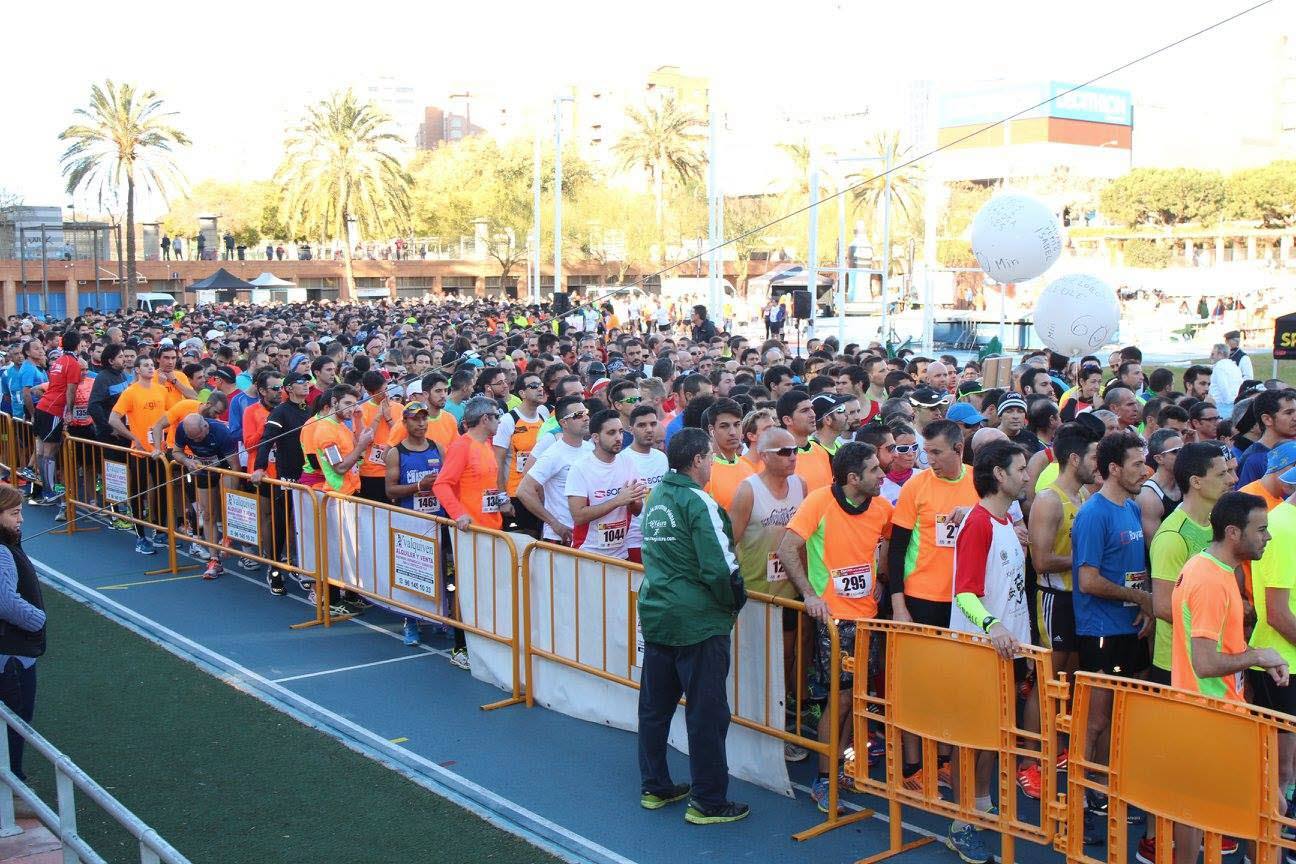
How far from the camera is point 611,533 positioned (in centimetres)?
790

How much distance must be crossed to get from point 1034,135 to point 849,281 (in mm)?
58144

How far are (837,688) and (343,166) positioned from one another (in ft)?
162

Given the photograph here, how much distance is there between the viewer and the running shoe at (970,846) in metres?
5.57

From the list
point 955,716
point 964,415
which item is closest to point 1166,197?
point 964,415

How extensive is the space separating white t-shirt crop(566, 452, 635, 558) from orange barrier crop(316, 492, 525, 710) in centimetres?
50

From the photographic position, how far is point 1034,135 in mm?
108250

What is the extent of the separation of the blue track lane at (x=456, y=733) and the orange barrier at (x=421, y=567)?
1.23 ft

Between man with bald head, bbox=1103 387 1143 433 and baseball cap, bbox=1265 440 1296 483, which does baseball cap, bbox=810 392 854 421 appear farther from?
baseball cap, bbox=1265 440 1296 483

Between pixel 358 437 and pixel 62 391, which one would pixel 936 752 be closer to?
pixel 358 437

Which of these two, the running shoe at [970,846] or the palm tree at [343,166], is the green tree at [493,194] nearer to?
the palm tree at [343,166]

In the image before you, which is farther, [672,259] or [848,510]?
[672,259]

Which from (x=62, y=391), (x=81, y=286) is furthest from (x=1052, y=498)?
(x=81, y=286)

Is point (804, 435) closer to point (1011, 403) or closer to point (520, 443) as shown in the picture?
point (1011, 403)

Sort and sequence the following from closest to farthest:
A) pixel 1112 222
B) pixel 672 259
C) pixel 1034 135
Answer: pixel 672 259, pixel 1112 222, pixel 1034 135
